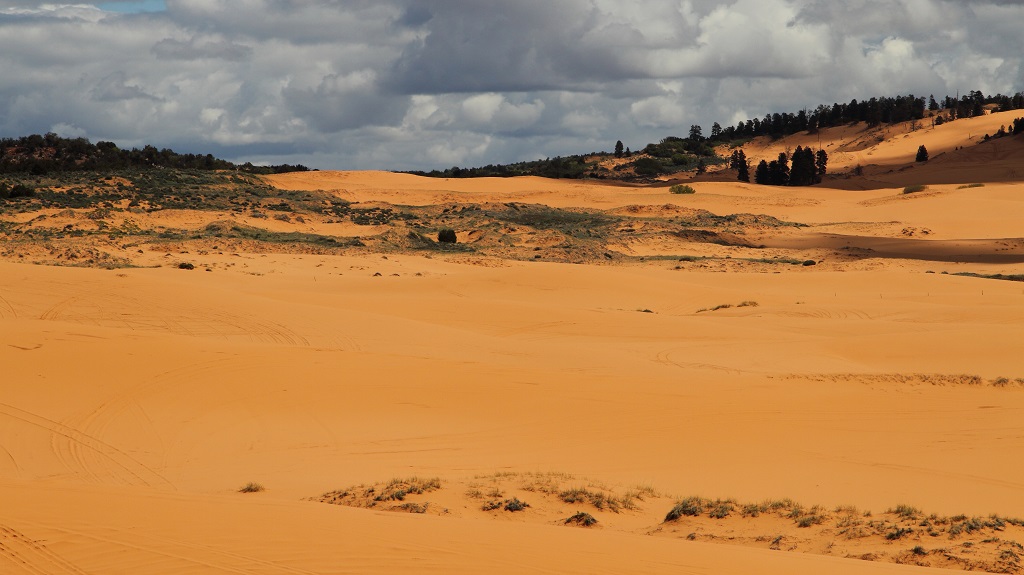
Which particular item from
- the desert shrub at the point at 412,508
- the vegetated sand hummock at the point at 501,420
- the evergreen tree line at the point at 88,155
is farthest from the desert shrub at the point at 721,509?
the evergreen tree line at the point at 88,155

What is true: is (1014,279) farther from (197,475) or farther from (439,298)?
(197,475)

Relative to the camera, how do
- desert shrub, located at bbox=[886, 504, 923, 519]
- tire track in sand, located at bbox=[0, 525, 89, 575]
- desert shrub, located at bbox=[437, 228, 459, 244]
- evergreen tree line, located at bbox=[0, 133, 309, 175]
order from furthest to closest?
evergreen tree line, located at bbox=[0, 133, 309, 175]
desert shrub, located at bbox=[437, 228, 459, 244]
desert shrub, located at bbox=[886, 504, 923, 519]
tire track in sand, located at bbox=[0, 525, 89, 575]

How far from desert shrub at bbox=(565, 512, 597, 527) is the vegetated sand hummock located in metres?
0.03

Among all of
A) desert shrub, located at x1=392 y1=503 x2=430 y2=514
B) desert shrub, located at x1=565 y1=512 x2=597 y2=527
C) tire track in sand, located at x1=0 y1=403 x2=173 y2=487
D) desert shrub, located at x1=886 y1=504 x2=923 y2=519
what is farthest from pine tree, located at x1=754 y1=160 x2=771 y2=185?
desert shrub, located at x1=392 y1=503 x2=430 y2=514

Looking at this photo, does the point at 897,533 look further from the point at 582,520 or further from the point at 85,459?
the point at 85,459

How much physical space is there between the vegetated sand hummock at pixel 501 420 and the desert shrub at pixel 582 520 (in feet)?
0.11

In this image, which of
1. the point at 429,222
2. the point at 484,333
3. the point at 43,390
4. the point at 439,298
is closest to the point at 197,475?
the point at 43,390

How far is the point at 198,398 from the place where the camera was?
13023 millimetres

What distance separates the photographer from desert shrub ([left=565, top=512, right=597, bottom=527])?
8453mm

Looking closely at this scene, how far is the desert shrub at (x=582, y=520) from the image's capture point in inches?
333

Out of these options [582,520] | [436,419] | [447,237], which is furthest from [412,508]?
[447,237]

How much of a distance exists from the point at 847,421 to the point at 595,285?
48.4ft

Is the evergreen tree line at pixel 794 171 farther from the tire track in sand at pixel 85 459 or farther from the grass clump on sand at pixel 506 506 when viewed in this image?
the grass clump on sand at pixel 506 506

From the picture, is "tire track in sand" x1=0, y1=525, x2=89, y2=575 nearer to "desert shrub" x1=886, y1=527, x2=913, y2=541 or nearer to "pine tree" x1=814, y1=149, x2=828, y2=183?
"desert shrub" x1=886, y1=527, x2=913, y2=541
